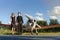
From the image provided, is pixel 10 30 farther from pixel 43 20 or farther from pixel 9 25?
pixel 43 20

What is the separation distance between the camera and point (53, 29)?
19.5 ft

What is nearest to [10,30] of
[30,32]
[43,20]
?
[30,32]

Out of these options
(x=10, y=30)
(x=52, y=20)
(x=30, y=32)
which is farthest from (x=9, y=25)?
(x=52, y=20)

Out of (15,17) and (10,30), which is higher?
(15,17)

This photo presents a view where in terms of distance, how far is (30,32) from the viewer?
20.1 ft

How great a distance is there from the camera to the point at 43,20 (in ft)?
20.0

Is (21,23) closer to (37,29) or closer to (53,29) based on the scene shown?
(37,29)

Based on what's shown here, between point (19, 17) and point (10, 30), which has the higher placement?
point (19, 17)

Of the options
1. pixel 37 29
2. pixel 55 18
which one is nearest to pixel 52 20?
pixel 55 18

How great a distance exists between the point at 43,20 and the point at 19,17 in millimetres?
718

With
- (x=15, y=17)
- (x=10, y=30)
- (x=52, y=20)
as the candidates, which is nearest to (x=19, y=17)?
(x=15, y=17)

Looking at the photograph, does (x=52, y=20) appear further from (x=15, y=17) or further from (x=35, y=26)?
(x=15, y=17)

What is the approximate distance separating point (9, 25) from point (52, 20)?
1292 mm

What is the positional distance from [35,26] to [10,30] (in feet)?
2.49
